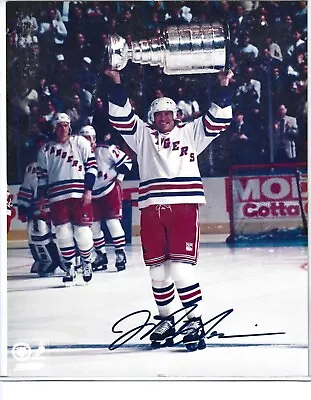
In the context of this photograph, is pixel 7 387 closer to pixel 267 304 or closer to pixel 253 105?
pixel 267 304

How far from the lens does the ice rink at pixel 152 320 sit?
3680mm

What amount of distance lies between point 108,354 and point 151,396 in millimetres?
257

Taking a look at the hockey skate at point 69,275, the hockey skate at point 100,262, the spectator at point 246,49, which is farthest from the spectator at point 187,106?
the hockey skate at point 69,275

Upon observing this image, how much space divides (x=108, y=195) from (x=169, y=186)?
0.27 meters

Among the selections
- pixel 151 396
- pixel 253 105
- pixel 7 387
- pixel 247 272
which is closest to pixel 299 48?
pixel 253 105

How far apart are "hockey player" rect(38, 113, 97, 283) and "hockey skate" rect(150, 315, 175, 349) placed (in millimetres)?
369

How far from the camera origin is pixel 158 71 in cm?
367

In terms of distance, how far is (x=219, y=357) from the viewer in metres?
3.68

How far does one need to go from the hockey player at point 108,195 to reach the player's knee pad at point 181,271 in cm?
21

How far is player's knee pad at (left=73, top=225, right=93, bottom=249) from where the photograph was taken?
148 inches

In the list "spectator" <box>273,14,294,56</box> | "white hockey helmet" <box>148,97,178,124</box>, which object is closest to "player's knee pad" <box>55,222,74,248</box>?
"white hockey helmet" <box>148,97,178,124</box>

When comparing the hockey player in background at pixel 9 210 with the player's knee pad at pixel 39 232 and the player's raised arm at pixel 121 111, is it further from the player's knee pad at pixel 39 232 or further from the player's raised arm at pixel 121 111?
the player's raised arm at pixel 121 111
